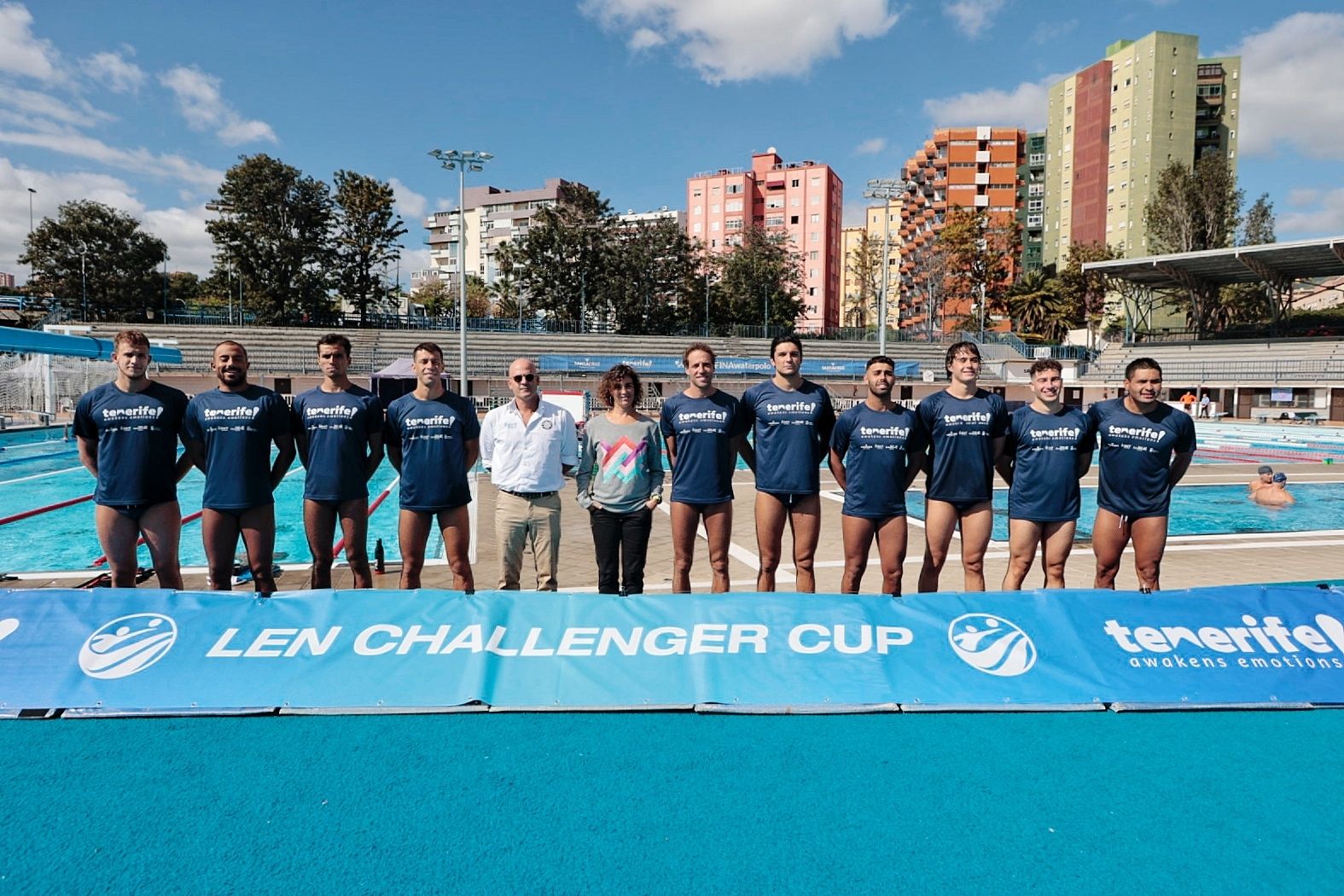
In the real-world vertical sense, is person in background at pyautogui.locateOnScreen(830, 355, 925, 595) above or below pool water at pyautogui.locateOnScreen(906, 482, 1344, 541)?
above

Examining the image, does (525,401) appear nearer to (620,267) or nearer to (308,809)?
(308,809)

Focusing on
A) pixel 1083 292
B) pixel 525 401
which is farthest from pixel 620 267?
pixel 525 401

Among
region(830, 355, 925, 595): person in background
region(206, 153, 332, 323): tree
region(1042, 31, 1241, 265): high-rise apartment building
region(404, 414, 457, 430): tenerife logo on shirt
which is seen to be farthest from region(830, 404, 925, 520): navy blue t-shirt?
region(1042, 31, 1241, 265): high-rise apartment building

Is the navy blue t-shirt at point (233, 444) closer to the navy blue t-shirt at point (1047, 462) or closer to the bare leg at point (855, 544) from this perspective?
the bare leg at point (855, 544)

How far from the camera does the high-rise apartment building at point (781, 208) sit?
291 ft

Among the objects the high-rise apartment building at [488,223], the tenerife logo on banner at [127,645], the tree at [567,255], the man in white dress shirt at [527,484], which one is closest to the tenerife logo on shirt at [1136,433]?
the man in white dress shirt at [527,484]

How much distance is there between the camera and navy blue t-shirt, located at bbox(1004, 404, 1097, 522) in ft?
15.6

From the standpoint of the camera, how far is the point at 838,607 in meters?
3.89

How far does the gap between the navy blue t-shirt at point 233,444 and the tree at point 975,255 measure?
61.9 m

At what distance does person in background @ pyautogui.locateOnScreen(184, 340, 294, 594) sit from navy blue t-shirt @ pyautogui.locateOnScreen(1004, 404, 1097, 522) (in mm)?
4733

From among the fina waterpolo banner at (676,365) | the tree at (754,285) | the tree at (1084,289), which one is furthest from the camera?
the tree at (754,285)

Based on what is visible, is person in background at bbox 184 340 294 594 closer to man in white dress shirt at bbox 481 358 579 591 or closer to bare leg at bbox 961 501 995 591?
man in white dress shirt at bbox 481 358 579 591

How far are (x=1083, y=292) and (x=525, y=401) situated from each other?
2463 inches

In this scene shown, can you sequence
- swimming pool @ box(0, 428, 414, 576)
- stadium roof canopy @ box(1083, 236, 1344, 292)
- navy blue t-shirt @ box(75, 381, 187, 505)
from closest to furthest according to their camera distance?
navy blue t-shirt @ box(75, 381, 187, 505) < swimming pool @ box(0, 428, 414, 576) < stadium roof canopy @ box(1083, 236, 1344, 292)
